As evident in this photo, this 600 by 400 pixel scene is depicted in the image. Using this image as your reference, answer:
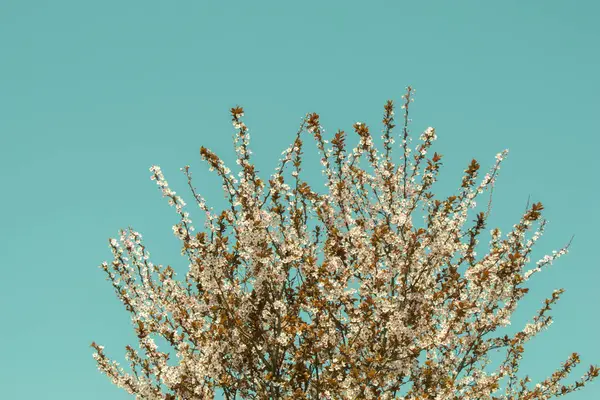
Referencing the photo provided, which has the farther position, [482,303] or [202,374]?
[482,303]

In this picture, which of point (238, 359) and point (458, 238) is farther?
point (458, 238)

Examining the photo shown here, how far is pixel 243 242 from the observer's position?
10.6 metres

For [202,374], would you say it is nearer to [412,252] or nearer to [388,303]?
[388,303]

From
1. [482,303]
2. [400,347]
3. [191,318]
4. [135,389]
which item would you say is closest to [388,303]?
[400,347]

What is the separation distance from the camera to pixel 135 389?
10.9m

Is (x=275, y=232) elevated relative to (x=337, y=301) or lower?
elevated

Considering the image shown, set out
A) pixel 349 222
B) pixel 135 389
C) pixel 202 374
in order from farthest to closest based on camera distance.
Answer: pixel 349 222
pixel 135 389
pixel 202 374

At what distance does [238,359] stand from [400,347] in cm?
271

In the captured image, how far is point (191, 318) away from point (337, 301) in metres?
2.53

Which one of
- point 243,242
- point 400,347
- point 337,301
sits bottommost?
point 400,347

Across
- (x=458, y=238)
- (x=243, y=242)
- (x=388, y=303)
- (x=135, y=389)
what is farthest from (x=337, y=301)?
(x=135, y=389)

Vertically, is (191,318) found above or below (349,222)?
below

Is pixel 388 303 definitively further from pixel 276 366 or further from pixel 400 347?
pixel 276 366

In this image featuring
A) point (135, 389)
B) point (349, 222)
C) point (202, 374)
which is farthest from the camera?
point (349, 222)
